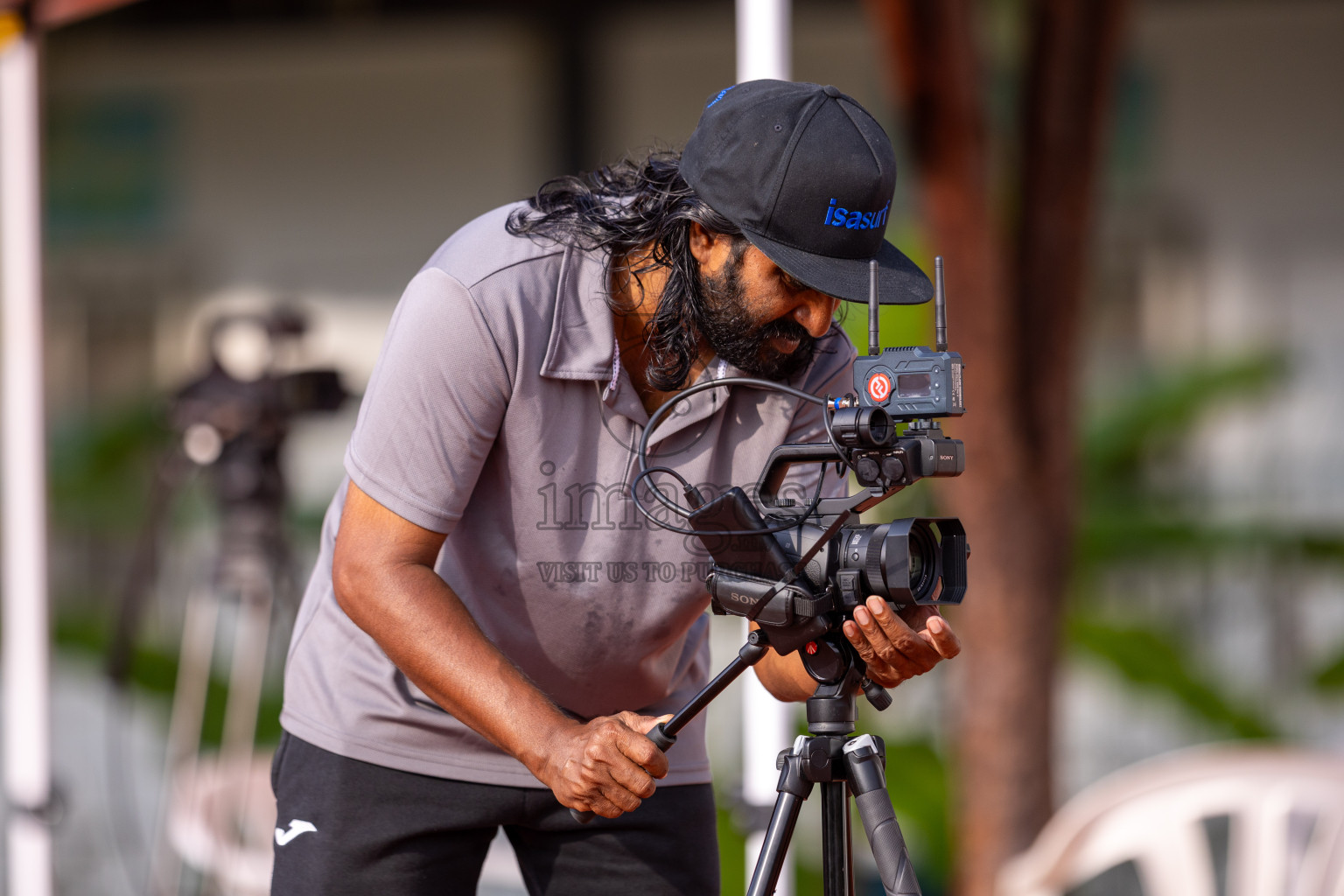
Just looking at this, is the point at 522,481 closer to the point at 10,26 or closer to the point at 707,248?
the point at 707,248

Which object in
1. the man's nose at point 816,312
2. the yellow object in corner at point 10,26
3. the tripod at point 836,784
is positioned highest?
the yellow object in corner at point 10,26

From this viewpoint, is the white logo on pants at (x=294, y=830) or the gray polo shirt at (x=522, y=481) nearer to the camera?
the gray polo shirt at (x=522, y=481)

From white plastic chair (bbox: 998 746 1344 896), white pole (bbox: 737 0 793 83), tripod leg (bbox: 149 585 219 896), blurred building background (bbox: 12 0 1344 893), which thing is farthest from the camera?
blurred building background (bbox: 12 0 1344 893)

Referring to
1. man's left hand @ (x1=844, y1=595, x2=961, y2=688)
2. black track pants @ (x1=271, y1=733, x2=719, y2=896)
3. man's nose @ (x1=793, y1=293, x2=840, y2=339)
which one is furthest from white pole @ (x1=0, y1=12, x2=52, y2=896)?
man's left hand @ (x1=844, y1=595, x2=961, y2=688)

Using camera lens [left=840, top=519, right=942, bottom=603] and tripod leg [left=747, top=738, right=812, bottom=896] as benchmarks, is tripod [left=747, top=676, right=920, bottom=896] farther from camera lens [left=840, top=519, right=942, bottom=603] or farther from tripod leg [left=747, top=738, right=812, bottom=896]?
camera lens [left=840, top=519, right=942, bottom=603]

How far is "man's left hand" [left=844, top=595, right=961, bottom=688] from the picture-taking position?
1388mm

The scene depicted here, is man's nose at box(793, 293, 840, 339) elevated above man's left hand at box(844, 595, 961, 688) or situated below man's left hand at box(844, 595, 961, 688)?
above

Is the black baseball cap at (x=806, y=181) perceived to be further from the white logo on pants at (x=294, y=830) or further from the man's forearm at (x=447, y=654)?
the white logo on pants at (x=294, y=830)

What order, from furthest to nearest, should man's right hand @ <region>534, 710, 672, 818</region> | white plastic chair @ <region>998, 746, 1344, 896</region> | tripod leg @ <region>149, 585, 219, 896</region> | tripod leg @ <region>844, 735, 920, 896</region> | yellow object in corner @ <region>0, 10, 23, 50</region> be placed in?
tripod leg @ <region>149, 585, 219, 896</region> → yellow object in corner @ <region>0, 10, 23, 50</region> → white plastic chair @ <region>998, 746, 1344, 896</region> → tripod leg @ <region>844, 735, 920, 896</region> → man's right hand @ <region>534, 710, 672, 818</region>

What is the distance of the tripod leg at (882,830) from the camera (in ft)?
4.79

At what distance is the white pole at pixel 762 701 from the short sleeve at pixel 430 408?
864 millimetres

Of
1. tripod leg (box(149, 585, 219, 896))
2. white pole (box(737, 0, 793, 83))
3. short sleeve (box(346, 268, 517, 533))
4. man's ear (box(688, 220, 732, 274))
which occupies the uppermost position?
white pole (box(737, 0, 793, 83))

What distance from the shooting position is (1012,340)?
11.8 feet

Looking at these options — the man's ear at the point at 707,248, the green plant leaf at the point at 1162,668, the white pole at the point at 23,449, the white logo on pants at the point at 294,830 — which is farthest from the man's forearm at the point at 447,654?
the green plant leaf at the point at 1162,668
